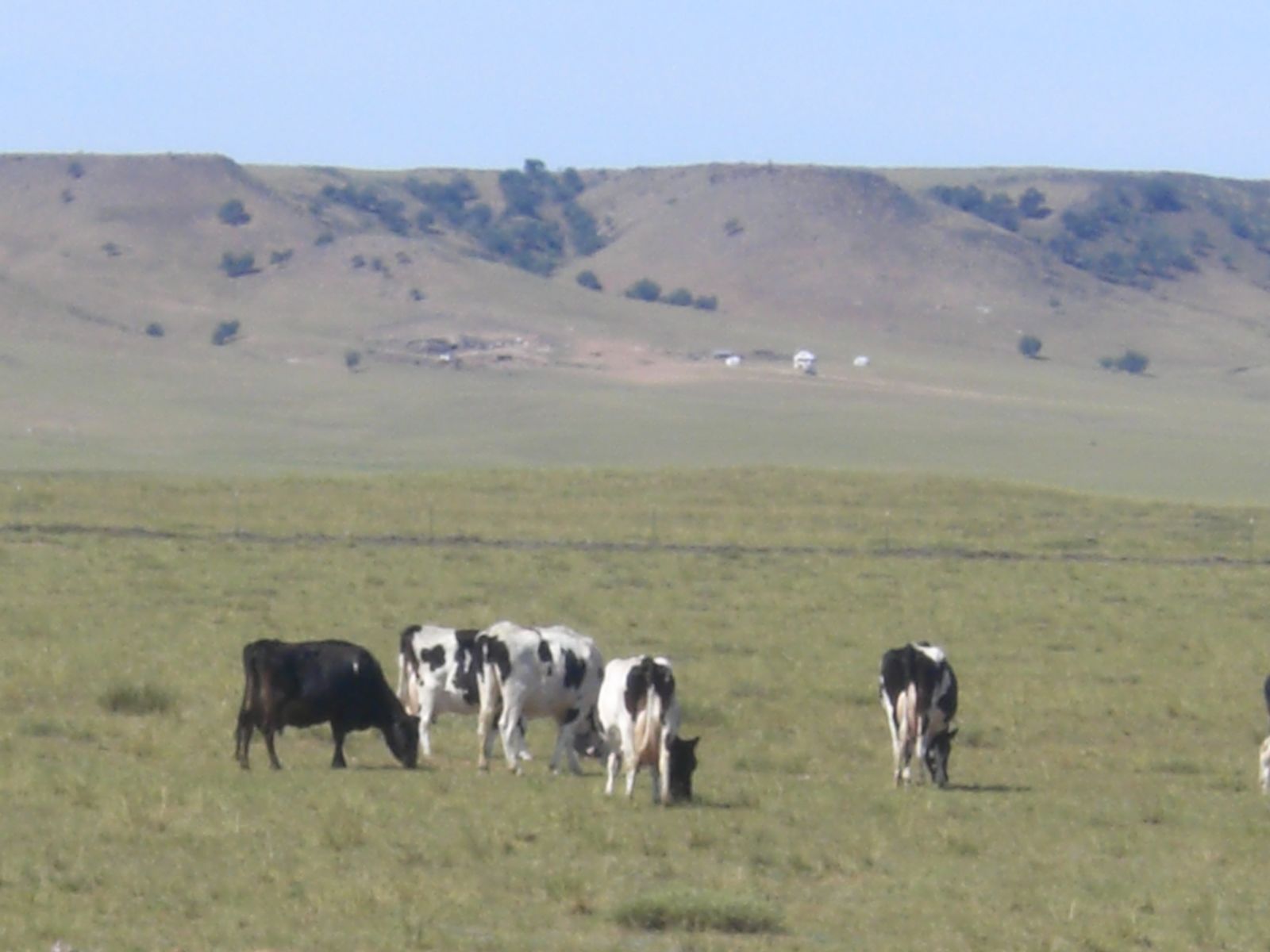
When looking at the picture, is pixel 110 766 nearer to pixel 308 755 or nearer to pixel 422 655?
pixel 308 755

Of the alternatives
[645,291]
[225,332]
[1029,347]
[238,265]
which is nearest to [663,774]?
[225,332]

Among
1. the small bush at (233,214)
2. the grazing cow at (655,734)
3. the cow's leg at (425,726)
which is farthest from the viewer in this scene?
the small bush at (233,214)

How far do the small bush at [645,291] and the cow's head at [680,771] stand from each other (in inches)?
5265

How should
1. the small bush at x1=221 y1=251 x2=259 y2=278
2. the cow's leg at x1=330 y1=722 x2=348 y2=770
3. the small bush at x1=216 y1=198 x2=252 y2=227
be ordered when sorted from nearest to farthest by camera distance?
the cow's leg at x1=330 y1=722 x2=348 y2=770 → the small bush at x1=221 y1=251 x2=259 y2=278 → the small bush at x1=216 y1=198 x2=252 y2=227

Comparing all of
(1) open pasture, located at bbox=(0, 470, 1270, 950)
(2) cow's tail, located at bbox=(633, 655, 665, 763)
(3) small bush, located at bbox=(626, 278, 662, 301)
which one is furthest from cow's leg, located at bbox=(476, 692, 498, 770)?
(3) small bush, located at bbox=(626, 278, 662, 301)

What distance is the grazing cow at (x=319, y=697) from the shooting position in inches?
662

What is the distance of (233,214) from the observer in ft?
479

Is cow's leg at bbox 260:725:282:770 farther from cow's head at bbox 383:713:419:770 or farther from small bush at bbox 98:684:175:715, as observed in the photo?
small bush at bbox 98:684:175:715

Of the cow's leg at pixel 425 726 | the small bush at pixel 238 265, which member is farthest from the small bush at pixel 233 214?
the cow's leg at pixel 425 726

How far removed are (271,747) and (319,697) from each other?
0.63 meters

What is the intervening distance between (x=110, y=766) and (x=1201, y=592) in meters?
24.3

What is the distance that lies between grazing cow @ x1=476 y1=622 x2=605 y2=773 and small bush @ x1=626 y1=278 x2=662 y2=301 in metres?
132

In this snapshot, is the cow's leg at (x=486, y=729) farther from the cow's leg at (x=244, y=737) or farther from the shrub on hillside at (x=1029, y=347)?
the shrub on hillside at (x=1029, y=347)

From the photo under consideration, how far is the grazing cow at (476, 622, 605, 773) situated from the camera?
17.3 meters
